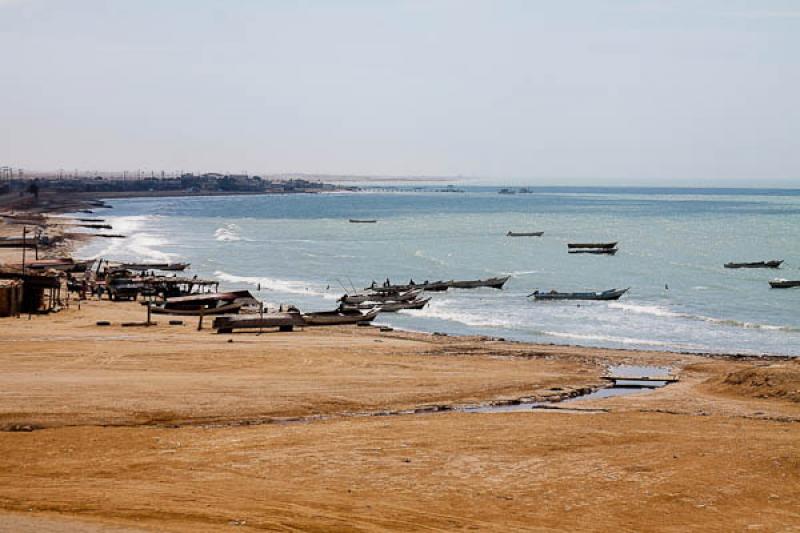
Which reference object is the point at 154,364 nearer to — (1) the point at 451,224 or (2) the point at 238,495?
(2) the point at 238,495

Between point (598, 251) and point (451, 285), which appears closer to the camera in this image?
point (451, 285)

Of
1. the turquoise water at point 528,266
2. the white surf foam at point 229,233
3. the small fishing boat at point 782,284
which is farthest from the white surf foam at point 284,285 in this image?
the white surf foam at point 229,233

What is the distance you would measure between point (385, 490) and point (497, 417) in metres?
7.20

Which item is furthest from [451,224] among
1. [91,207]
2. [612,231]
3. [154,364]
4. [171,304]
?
[154,364]

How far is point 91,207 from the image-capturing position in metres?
189

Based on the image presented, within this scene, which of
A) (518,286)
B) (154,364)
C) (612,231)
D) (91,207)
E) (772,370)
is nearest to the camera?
(772,370)

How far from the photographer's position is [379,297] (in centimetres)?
5947

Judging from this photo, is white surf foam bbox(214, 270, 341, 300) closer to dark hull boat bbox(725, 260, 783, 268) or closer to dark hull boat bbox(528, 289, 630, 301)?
dark hull boat bbox(528, 289, 630, 301)

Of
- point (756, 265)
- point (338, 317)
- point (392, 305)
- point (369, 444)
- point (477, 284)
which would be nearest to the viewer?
point (369, 444)

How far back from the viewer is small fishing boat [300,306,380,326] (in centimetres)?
4822

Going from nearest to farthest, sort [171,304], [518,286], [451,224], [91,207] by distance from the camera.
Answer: [171,304] < [518,286] < [451,224] < [91,207]

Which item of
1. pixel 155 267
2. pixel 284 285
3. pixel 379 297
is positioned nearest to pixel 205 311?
pixel 379 297

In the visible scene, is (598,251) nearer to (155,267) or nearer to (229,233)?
(155,267)

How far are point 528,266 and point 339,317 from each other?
39.8 meters
